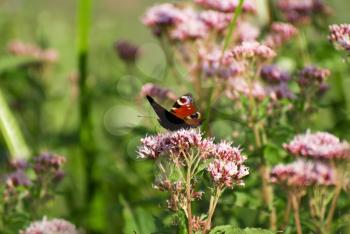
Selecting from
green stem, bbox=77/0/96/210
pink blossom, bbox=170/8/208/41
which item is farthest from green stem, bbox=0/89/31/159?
pink blossom, bbox=170/8/208/41

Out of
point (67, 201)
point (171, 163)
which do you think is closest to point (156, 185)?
point (171, 163)

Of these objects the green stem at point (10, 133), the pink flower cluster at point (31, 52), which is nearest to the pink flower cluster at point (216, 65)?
the green stem at point (10, 133)

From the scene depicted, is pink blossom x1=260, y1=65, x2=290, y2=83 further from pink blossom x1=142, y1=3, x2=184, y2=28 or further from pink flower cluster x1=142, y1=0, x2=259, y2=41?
pink blossom x1=142, y1=3, x2=184, y2=28

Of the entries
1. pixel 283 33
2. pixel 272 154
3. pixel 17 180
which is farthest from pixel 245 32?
pixel 17 180

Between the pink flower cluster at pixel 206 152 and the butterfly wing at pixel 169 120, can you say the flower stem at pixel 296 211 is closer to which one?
the pink flower cluster at pixel 206 152

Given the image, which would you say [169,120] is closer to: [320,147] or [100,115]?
[320,147]

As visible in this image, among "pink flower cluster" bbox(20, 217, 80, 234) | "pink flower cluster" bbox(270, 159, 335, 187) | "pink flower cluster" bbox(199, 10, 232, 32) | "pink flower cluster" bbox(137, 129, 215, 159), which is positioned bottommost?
"pink flower cluster" bbox(20, 217, 80, 234)

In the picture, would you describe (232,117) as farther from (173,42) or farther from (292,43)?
(292,43)
